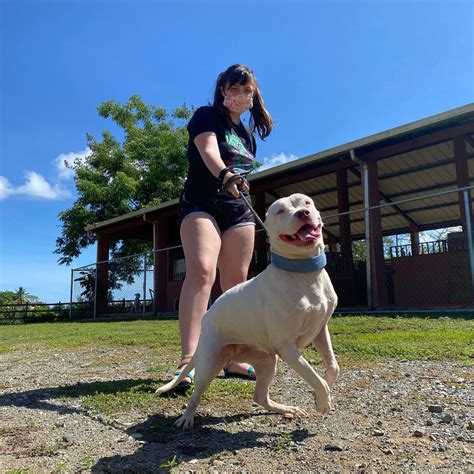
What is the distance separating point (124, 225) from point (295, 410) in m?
16.2

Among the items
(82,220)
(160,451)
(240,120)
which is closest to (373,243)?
(240,120)

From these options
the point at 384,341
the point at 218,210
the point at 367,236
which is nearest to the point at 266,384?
the point at 218,210

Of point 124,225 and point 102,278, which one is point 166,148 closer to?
point 124,225

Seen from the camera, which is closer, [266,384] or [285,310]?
[285,310]

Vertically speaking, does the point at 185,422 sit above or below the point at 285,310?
below

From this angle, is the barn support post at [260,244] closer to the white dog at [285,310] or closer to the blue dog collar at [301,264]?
the white dog at [285,310]

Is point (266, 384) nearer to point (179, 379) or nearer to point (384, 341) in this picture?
point (179, 379)

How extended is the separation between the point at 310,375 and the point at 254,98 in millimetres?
2306

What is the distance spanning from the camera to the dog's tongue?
6.94 ft

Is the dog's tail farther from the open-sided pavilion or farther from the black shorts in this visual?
the open-sided pavilion

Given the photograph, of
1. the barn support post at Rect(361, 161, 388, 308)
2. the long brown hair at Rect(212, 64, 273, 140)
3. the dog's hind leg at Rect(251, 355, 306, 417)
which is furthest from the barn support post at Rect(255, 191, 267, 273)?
the dog's hind leg at Rect(251, 355, 306, 417)

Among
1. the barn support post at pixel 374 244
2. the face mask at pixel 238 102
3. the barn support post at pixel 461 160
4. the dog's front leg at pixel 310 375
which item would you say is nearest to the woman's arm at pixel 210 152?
the face mask at pixel 238 102

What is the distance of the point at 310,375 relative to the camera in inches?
79.6

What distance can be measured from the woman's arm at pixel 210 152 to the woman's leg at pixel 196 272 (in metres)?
0.40
